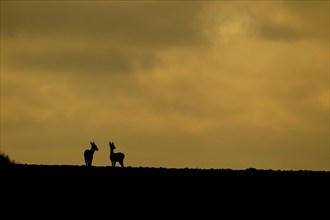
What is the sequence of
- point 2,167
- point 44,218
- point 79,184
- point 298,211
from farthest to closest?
point 2,167, point 79,184, point 298,211, point 44,218

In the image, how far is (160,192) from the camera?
46.3 m

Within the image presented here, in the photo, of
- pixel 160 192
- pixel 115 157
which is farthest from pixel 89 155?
pixel 160 192

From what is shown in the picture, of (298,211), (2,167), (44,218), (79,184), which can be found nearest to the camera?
(44,218)

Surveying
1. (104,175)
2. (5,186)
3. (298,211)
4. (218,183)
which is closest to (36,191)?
(5,186)

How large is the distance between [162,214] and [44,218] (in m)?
5.24

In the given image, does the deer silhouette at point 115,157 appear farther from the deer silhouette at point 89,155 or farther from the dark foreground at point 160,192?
the dark foreground at point 160,192

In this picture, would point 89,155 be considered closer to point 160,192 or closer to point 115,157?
point 115,157

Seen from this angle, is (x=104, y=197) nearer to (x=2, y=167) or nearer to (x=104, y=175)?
(x=104, y=175)

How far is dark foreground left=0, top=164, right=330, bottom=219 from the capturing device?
43.5 m

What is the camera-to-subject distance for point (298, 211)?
44.2 metres

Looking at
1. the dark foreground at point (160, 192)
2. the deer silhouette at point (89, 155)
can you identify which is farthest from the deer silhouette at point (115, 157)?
the dark foreground at point (160, 192)

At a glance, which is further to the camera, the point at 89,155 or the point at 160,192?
the point at 89,155

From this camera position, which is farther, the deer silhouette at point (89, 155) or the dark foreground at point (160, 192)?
the deer silhouette at point (89, 155)

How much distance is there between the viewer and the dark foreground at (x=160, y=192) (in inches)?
1711
